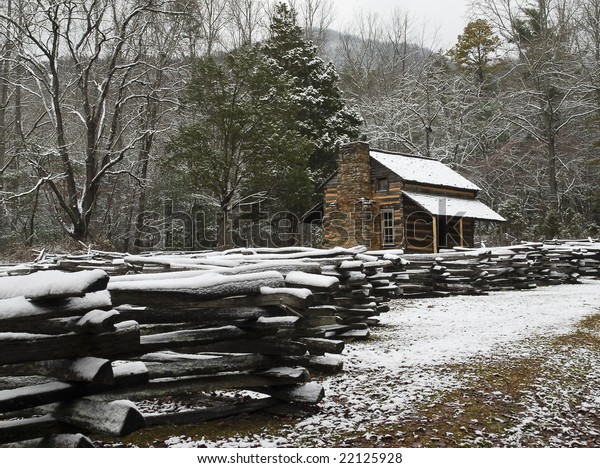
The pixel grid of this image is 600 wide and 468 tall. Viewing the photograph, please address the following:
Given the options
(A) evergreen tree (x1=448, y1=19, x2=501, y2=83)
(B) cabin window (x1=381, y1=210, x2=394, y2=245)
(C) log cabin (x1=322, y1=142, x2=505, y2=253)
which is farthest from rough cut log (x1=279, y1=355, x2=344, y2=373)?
(A) evergreen tree (x1=448, y1=19, x2=501, y2=83)

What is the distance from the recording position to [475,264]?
1611 cm

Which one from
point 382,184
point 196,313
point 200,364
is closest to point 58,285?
point 196,313

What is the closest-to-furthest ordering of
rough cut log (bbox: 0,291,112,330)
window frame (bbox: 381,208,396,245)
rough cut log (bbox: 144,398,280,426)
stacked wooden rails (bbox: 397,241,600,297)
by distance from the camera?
rough cut log (bbox: 0,291,112,330) < rough cut log (bbox: 144,398,280,426) < stacked wooden rails (bbox: 397,241,600,297) < window frame (bbox: 381,208,396,245)

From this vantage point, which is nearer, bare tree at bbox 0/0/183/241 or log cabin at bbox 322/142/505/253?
bare tree at bbox 0/0/183/241

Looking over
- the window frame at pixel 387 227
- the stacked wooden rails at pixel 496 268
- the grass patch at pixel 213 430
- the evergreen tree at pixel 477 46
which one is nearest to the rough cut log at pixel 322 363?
the grass patch at pixel 213 430

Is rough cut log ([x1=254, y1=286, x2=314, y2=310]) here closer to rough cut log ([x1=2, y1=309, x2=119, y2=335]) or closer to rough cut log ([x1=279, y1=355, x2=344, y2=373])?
rough cut log ([x1=279, y1=355, x2=344, y2=373])

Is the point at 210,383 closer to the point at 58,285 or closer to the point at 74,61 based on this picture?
the point at 58,285

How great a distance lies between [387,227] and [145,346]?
21.2 metres

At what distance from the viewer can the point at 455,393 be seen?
197 inches

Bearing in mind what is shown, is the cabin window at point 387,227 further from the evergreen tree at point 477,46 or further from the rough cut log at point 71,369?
the evergreen tree at point 477,46

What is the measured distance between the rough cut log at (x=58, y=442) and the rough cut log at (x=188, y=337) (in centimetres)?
80

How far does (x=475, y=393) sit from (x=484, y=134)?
35.6 metres

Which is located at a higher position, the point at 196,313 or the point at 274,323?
the point at 196,313

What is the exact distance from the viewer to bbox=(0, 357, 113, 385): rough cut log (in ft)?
10.4
